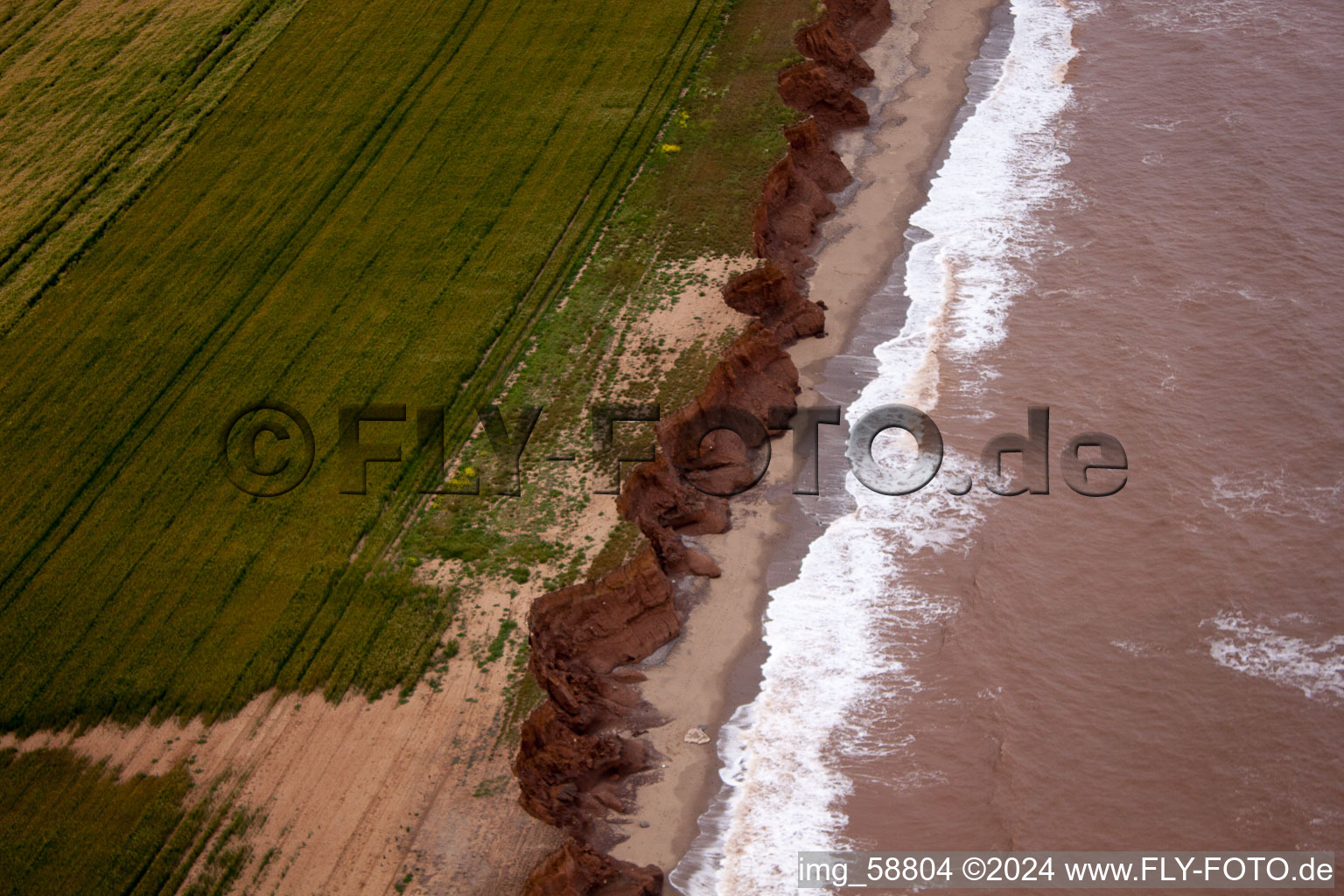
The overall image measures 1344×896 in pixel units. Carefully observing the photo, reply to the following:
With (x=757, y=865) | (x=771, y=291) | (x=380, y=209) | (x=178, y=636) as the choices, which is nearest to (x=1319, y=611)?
(x=757, y=865)

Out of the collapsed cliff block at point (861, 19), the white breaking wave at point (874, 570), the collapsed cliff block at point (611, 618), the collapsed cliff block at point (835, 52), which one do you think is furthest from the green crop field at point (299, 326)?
the white breaking wave at point (874, 570)

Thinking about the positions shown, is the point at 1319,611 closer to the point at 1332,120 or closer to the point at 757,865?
the point at 757,865

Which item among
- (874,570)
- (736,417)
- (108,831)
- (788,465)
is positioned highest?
(736,417)

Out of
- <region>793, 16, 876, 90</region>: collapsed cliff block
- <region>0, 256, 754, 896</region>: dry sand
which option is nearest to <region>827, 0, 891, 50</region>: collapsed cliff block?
<region>793, 16, 876, 90</region>: collapsed cliff block

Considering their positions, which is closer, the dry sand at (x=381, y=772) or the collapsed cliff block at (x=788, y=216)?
the dry sand at (x=381, y=772)

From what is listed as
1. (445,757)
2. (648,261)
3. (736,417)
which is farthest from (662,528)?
(648,261)

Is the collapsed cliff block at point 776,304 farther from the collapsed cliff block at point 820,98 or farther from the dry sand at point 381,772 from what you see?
the dry sand at point 381,772

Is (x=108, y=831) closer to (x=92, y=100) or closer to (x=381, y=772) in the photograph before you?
(x=381, y=772)
